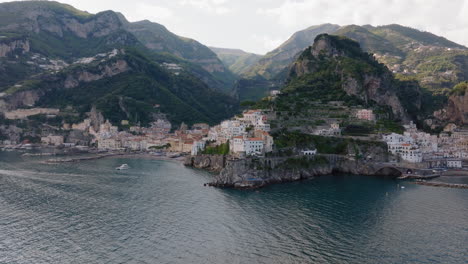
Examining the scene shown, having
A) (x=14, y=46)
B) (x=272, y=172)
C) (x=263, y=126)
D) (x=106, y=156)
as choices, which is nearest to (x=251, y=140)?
(x=272, y=172)

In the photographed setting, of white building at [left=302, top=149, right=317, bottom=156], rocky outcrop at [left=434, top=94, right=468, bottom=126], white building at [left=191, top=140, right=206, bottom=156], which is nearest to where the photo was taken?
white building at [left=302, top=149, right=317, bottom=156]

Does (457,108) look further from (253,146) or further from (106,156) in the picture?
(106,156)

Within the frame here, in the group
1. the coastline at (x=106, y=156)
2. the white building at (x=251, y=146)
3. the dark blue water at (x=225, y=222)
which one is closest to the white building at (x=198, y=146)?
the coastline at (x=106, y=156)

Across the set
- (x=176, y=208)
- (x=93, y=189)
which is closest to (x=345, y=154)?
(x=176, y=208)

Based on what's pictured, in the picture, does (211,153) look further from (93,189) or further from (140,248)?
(140,248)

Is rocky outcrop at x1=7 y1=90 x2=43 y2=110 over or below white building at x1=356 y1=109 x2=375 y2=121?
over

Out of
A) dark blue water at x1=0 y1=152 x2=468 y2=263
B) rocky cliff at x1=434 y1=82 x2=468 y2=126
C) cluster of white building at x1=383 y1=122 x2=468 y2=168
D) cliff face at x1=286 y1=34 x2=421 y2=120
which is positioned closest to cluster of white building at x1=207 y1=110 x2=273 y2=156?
dark blue water at x1=0 y1=152 x2=468 y2=263

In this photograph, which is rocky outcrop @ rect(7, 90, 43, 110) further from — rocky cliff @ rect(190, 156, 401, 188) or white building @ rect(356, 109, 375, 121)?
white building @ rect(356, 109, 375, 121)
